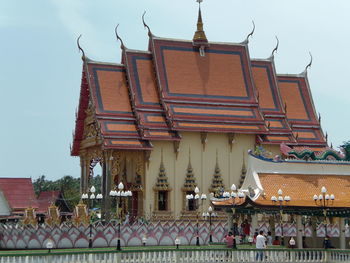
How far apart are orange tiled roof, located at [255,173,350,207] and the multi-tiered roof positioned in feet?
40.1

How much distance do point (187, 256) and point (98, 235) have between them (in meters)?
8.36

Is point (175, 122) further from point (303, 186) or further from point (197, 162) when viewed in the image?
point (303, 186)

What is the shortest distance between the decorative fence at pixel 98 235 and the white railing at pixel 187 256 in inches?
283

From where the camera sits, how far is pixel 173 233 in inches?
1265

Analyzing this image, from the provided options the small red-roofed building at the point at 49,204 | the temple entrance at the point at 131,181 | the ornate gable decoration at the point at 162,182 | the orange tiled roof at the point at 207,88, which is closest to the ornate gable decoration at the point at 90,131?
the temple entrance at the point at 131,181

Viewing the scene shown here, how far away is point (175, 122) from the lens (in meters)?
41.9

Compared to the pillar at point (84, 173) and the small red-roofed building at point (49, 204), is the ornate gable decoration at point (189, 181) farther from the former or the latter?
the small red-roofed building at point (49, 204)

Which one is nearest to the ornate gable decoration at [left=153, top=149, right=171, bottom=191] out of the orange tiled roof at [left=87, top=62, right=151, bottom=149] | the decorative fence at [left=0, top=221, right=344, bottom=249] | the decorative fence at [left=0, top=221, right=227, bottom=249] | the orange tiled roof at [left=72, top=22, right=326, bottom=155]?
the orange tiled roof at [left=87, top=62, right=151, bottom=149]

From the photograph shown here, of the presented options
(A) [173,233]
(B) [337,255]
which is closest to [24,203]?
(A) [173,233]

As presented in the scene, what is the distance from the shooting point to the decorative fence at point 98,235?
29.7 metres

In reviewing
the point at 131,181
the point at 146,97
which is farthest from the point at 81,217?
the point at 146,97

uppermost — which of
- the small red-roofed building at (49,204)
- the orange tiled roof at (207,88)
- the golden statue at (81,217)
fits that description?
the orange tiled roof at (207,88)

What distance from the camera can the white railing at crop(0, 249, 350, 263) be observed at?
20750 millimetres

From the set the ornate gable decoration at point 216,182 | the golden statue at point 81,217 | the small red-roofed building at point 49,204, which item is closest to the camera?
the golden statue at point 81,217
